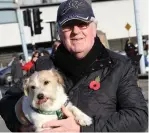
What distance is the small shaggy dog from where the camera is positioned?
119 inches

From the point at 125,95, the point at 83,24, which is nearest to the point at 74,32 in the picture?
the point at 83,24

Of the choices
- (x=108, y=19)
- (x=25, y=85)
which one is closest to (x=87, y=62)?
(x=25, y=85)

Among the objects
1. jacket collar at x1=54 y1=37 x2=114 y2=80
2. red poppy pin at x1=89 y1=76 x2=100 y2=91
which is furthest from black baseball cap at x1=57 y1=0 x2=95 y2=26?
red poppy pin at x1=89 y1=76 x2=100 y2=91

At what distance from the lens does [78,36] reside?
9.26 ft

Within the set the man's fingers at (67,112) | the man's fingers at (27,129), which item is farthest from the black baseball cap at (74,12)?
the man's fingers at (27,129)

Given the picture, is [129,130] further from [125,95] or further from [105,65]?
[105,65]

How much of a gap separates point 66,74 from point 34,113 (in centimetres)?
39

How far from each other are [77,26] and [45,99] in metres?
0.73

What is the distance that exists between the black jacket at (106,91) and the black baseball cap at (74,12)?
0.22m

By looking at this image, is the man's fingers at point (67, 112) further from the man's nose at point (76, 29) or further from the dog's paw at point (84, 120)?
the man's nose at point (76, 29)

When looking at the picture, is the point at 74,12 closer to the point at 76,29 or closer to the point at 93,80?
the point at 76,29

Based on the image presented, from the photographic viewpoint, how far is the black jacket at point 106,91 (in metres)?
2.61

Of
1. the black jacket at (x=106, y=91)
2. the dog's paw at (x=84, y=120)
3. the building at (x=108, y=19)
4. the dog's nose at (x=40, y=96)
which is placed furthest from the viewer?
the building at (x=108, y=19)

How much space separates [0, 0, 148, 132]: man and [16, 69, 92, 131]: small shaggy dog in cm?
8
